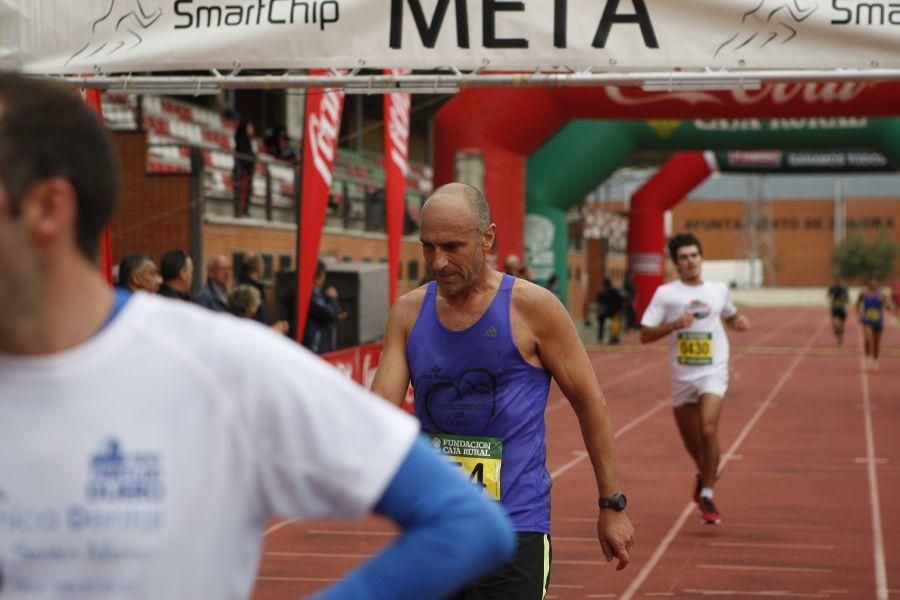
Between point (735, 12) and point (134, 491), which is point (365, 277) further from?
point (134, 491)

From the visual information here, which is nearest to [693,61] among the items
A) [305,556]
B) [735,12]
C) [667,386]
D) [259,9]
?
[735,12]

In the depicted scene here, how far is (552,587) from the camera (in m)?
7.95

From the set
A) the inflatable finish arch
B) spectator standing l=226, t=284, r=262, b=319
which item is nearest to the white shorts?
spectator standing l=226, t=284, r=262, b=319

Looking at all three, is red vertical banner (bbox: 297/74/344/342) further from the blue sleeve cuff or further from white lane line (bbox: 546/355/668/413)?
the blue sleeve cuff

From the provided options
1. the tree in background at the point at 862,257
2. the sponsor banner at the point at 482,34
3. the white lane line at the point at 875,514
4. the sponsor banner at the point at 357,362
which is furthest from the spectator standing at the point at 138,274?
the tree in background at the point at 862,257

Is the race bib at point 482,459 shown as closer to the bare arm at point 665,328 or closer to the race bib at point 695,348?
the bare arm at point 665,328

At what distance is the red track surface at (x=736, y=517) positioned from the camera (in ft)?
26.7

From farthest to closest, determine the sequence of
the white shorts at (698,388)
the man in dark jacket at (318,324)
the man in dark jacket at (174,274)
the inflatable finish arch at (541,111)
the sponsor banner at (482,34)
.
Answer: the inflatable finish arch at (541,111)
the man in dark jacket at (318,324)
the white shorts at (698,388)
the man in dark jacket at (174,274)
the sponsor banner at (482,34)

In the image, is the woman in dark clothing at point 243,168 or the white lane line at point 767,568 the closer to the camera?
the white lane line at point 767,568

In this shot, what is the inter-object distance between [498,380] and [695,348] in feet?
20.2

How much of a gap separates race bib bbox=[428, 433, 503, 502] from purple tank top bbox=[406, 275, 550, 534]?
0.6 inches

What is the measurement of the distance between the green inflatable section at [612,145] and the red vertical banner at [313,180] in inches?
535

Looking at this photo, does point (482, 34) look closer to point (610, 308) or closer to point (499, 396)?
point (499, 396)

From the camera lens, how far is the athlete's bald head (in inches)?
177
